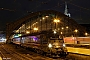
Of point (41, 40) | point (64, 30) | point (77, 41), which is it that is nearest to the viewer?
point (41, 40)

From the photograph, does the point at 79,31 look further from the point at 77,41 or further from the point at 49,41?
the point at 49,41

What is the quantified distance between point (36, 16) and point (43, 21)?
4643 millimetres

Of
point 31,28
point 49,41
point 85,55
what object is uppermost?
point 31,28

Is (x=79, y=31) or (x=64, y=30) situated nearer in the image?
(x=64, y=30)

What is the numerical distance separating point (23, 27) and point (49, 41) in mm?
69796

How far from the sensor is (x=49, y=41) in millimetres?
24828

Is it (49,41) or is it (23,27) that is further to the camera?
(23,27)

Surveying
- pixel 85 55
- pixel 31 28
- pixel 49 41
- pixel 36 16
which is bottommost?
pixel 85 55

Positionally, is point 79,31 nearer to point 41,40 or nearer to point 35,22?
point 35,22

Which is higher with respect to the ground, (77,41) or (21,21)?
(21,21)

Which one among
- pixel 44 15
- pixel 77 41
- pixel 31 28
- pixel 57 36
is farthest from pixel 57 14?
pixel 57 36

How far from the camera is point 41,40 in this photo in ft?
89.8

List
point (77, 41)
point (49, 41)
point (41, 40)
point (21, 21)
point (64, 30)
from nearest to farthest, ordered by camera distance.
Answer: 1. point (49, 41)
2. point (41, 40)
3. point (77, 41)
4. point (64, 30)
5. point (21, 21)

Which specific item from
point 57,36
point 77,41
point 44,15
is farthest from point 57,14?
point 57,36
